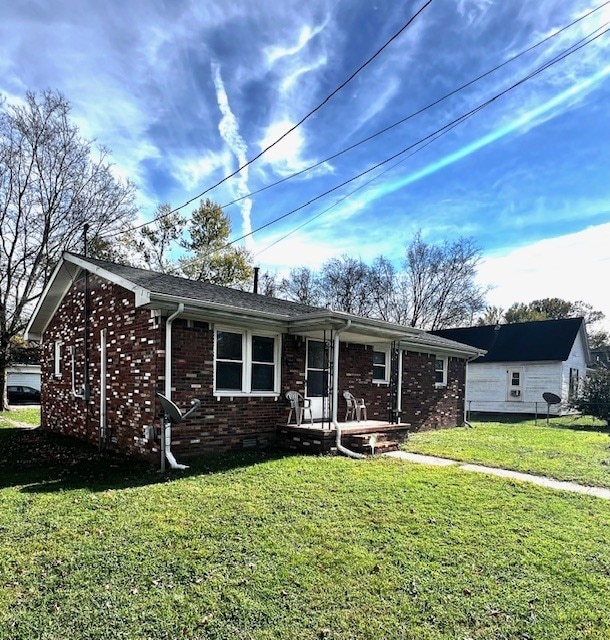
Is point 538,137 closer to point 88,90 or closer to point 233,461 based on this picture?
point 233,461

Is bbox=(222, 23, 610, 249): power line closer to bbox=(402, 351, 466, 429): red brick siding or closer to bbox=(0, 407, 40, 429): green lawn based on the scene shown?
bbox=(402, 351, 466, 429): red brick siding

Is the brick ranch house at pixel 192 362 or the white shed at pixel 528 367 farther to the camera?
the white shed at pixel 528 367

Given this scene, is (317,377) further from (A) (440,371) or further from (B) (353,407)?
(A) (440,371)

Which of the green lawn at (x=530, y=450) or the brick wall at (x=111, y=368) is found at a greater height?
the brick wall at (x=111, y=368)

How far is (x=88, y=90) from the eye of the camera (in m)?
9.95

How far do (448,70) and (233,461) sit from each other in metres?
7.30

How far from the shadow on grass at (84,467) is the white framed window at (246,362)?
130 centimetres

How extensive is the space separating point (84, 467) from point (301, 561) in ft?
17.7

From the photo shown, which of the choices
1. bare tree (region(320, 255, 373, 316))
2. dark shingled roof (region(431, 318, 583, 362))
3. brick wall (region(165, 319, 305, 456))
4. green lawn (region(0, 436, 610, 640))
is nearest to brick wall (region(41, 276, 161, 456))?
brick wall (region(165, 319, 305, 456))

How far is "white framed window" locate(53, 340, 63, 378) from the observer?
12.3 m

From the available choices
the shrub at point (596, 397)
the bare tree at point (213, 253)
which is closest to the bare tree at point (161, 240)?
the bare tree at point (213, 253)

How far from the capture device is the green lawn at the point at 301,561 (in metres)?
3.13

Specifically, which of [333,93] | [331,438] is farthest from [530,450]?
[333,93]

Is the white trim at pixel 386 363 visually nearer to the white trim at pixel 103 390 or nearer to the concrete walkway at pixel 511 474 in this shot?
the concrete walkway at pixel 511 474
